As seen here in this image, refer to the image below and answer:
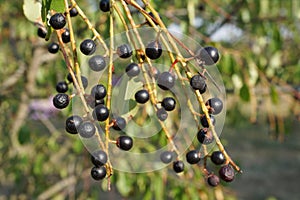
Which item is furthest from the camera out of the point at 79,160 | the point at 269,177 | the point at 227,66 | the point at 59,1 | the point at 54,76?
the point at 269,177

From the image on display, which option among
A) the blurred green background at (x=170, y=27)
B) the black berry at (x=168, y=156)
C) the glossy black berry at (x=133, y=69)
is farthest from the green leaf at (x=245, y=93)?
the glossy black berry at (x=133, y=69)

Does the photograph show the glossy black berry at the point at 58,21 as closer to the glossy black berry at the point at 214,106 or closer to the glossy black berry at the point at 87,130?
the glossy black berry at the point at 87,130

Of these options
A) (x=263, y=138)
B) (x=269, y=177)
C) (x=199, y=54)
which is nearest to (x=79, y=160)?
(x=199, y=54)

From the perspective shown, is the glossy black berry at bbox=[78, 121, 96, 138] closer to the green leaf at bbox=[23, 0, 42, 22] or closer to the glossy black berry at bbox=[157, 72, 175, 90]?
the glossy black berry at bbox=[157, 72, 175, 90]

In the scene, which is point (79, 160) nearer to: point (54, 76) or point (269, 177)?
point (54, 76)

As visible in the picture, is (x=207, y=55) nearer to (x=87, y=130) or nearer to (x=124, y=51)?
(x=124, y=51)

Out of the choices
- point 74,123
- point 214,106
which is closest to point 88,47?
point 74,123
